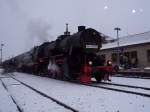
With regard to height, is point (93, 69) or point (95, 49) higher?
point (95, 49)

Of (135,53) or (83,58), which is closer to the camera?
(83,58)

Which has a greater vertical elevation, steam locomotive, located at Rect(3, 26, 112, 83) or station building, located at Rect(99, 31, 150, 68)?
station building, located at Rect(99, 31, 150, 68)

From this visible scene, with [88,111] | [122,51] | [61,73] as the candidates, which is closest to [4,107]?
[88,111]

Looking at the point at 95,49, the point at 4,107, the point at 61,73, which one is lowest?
the point at 4,107

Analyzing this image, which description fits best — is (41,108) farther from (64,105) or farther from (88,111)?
(88,111)

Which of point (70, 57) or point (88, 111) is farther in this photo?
point (70, 57)

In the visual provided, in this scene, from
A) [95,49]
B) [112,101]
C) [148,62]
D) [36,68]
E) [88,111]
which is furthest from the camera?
[148,62]

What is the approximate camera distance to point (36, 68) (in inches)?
1104

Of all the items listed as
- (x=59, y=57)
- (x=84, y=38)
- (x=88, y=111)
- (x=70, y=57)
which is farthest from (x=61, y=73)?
(x=88, y=111)

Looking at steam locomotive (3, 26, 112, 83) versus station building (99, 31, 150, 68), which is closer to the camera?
steam locomotive (3, 26, 112, 83)

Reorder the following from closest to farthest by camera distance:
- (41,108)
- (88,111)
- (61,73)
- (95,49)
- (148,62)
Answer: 1. (88,111)
2. (41,108)
3. (95,49)
4. (61,73)
5. (148,62)

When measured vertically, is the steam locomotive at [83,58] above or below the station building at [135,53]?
below

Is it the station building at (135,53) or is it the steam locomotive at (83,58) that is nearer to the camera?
the steam locomotive at (83,58)

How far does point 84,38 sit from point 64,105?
8459mm
